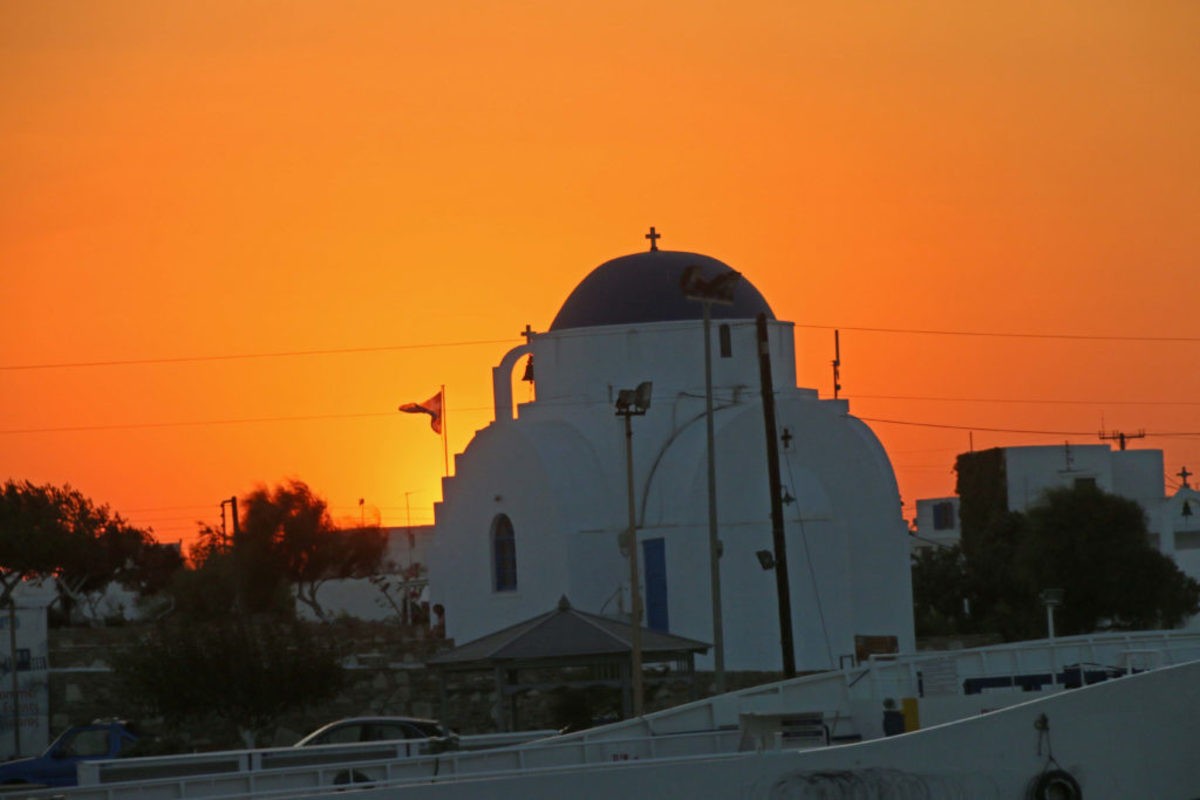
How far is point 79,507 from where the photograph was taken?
56.0 meters

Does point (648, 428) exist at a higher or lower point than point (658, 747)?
higher

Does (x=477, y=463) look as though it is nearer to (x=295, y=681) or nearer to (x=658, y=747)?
(x=295, y=681)

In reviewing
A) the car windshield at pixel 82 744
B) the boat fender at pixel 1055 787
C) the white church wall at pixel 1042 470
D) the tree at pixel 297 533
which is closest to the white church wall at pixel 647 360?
the car windshield at pixel 82 744

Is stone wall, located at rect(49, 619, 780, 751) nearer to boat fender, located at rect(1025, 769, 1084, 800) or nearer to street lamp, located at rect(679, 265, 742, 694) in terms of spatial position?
street lamp, located at rect(679, 265, 742, 694)

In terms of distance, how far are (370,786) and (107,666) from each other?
71.5ft

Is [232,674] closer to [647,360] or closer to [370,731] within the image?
[370,731]

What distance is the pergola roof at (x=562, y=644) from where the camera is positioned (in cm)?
2873

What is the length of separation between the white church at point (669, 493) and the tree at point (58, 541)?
11942 millimetres

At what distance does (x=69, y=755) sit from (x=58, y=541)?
83.9 feet

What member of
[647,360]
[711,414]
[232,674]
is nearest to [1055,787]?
[711,414]

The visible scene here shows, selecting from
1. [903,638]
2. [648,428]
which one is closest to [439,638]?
[648,428]

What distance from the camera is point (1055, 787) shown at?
19266 mm

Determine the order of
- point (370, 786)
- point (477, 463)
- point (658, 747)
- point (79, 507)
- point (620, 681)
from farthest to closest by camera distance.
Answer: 1. point (79, 507)
2. point (477, 463)
3. point (620, 681)
4. point (658, 747)
5. point (370, 786)

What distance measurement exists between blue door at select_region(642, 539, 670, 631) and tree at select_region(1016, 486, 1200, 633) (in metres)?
14.5
